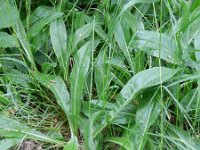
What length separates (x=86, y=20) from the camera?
1734mm

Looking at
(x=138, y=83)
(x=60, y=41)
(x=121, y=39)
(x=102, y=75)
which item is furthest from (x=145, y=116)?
(x=60, y=41)

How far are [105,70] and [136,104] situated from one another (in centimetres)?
17

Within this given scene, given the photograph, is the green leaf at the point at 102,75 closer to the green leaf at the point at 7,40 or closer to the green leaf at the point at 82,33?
the green leaf at the point at 82,33

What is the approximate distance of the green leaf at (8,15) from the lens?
160cm

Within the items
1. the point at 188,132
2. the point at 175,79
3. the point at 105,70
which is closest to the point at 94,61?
the point at 105,70

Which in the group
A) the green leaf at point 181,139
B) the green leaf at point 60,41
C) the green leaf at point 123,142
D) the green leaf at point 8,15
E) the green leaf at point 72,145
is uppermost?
the green leaf at point 8,15

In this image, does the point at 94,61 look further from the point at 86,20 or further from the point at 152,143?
the point at 152,143

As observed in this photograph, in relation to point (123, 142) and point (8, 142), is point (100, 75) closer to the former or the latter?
point (123, 142)

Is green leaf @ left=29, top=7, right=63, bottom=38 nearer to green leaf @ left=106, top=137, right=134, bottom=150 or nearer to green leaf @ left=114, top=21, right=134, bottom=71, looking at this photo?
green leaf @ left=114, top=21, right=134, bottom=71

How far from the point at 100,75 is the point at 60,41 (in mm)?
228

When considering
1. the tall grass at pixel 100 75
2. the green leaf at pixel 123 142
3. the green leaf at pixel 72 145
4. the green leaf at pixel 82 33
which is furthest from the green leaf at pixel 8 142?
the green leaf at pixel 82 33

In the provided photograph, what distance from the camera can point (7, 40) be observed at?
5.21 feet

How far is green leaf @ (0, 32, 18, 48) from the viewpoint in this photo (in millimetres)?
1570

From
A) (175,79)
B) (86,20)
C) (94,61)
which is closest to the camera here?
(175,79)
